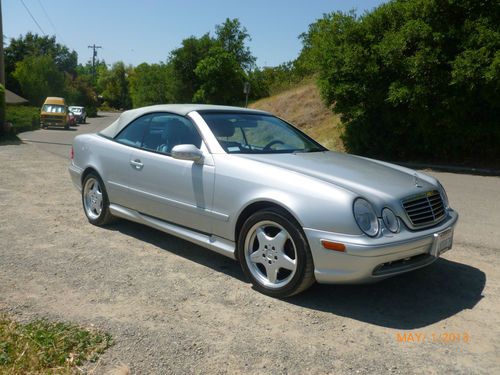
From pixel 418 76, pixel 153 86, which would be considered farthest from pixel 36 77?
pixel 418 76

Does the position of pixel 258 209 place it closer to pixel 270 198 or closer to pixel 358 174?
pixel 270 198

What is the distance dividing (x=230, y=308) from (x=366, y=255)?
1.11 m

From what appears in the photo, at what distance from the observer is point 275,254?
3.99 metres

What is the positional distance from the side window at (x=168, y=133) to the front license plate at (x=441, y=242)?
2.22 metres

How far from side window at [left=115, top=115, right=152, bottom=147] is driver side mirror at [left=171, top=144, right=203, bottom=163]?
1.04m

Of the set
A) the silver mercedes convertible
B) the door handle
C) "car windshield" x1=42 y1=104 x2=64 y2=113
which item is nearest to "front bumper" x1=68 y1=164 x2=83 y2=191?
the silver mercedes convertible

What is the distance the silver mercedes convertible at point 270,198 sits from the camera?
3680 mm

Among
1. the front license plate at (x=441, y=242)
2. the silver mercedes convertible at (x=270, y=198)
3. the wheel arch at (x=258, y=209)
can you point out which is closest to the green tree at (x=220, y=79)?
the silver mercedes convertible at (x=270, y=198)

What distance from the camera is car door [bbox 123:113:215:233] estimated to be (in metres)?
4.50

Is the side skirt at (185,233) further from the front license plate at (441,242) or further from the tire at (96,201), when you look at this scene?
the front license plate at (441,242)

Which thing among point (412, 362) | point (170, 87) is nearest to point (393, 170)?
point (412, 362)

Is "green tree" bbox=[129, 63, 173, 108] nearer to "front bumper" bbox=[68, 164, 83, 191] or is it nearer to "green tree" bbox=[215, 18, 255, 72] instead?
"green tree" bbox=[215, 18, 255, 72]

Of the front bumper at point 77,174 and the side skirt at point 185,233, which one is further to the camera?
the front bumper at point 77,174

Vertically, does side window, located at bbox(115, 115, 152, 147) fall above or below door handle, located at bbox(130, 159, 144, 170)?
above
